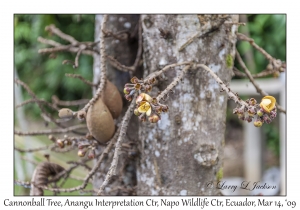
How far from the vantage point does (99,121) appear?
2.52 ft

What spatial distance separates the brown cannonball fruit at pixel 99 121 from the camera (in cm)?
76

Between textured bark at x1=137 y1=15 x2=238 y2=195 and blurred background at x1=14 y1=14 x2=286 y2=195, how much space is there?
1.59 m

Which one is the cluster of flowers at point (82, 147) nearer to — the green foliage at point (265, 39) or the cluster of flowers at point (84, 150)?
the cluster of flowers at point (84, 150)

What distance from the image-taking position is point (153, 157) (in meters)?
0.85

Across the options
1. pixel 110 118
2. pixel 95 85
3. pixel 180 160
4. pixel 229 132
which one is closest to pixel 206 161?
pixel 180 160

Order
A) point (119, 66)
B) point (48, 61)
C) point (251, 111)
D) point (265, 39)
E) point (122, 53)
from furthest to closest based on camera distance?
point (48, 61), point (265, 39), point (122, 53), point (119, 66), point (251, 111)

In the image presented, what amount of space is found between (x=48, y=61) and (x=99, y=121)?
9.38ft

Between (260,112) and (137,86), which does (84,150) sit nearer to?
(137,86)

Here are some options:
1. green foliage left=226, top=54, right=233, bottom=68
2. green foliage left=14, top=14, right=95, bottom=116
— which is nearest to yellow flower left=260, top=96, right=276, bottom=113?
green foliage left=226, top=54, right=233, bottom=68

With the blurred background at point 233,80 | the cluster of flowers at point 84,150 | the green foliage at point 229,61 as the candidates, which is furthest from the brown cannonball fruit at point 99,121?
the blurred background at point 233,80

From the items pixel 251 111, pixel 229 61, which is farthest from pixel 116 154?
pixel 229 61

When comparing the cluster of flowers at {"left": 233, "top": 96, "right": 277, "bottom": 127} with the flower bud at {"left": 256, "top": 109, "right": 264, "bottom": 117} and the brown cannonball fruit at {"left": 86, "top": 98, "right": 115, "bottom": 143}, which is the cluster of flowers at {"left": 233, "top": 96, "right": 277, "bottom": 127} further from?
the brown cannonball fruit at {"left": 86, "top": 98, "right": 115, "bottom": 143}

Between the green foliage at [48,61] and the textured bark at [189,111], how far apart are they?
222 centimetres

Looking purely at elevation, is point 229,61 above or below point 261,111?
above
